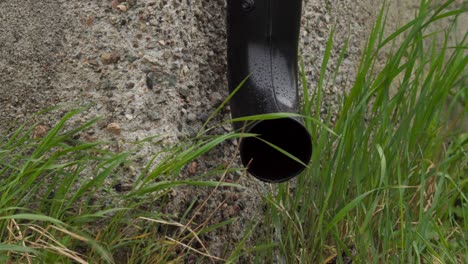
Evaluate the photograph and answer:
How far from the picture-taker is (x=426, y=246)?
236 centimetres

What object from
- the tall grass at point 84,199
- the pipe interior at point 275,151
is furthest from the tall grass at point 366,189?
the tall grass at point 84,199

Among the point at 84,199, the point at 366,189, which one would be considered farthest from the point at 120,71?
the point at 366,189

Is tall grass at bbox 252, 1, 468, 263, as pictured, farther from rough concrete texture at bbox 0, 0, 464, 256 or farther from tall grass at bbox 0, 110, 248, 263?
tall grass at bbox 0, 110, 248, 263

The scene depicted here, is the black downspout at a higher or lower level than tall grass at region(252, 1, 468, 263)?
higher

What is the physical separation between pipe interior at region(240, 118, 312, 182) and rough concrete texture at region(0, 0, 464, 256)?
13 centimetres

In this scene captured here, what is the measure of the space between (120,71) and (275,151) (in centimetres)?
40

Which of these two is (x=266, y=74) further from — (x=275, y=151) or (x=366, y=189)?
(x=366, y=189)

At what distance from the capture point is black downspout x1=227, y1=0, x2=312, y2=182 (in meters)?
2.33

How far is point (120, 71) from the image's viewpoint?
91.7 inches

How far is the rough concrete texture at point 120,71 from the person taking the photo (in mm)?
2311

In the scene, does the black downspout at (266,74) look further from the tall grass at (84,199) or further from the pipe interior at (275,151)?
the tall grass at (84,199)

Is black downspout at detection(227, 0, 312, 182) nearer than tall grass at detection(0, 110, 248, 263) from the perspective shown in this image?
No

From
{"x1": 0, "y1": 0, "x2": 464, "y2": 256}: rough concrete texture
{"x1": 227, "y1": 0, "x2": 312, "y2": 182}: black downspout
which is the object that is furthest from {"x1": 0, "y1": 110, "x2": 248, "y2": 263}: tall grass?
{"x1": 227, "y1": 0, "x2": 312, "y2": 182}: black downspout

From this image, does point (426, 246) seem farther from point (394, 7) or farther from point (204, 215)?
point (394, 7)
